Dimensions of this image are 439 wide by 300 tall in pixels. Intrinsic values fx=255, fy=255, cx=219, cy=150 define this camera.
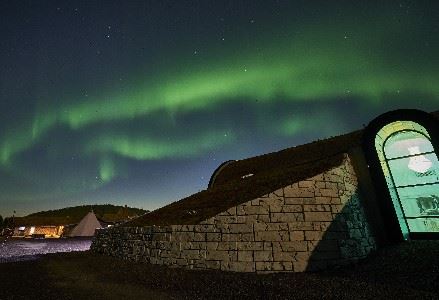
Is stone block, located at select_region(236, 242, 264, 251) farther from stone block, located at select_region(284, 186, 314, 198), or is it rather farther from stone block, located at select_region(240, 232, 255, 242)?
stone block, located at select_region(284, 186, 314, 198)

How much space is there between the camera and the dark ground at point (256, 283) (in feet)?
17.2

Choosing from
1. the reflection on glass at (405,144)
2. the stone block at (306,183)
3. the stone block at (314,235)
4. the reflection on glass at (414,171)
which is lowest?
the stone block at (314,235)

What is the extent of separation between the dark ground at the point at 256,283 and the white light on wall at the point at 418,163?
335 cm

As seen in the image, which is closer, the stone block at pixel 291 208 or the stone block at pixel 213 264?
the stone block at pixel 213 264

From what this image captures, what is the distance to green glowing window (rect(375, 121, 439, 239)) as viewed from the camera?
31.1 ft

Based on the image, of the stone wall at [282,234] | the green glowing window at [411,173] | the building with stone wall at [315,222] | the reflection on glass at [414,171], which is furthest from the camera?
the reflection on glass at [414,171]

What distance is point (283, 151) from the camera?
19.3 m

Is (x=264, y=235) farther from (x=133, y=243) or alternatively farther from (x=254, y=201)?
(x=133, y=243)

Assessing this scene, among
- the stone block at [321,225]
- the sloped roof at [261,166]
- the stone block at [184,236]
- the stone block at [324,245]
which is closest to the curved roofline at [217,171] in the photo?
the sloped roof at [261,166]

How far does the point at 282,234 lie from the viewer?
752 cm

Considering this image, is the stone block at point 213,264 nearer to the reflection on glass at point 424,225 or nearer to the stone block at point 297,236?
the stone block at point 297,236

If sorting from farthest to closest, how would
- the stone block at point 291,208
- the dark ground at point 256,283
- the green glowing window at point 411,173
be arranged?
the green glowing window at point 411,173, the stone block at point 291,208, the dark ground at point 256,283

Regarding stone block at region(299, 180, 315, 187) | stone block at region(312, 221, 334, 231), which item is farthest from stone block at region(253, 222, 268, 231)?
stone block at region(299, 180, 315, 187)

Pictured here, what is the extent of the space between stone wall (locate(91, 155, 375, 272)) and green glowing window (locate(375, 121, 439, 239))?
1.98 meters
